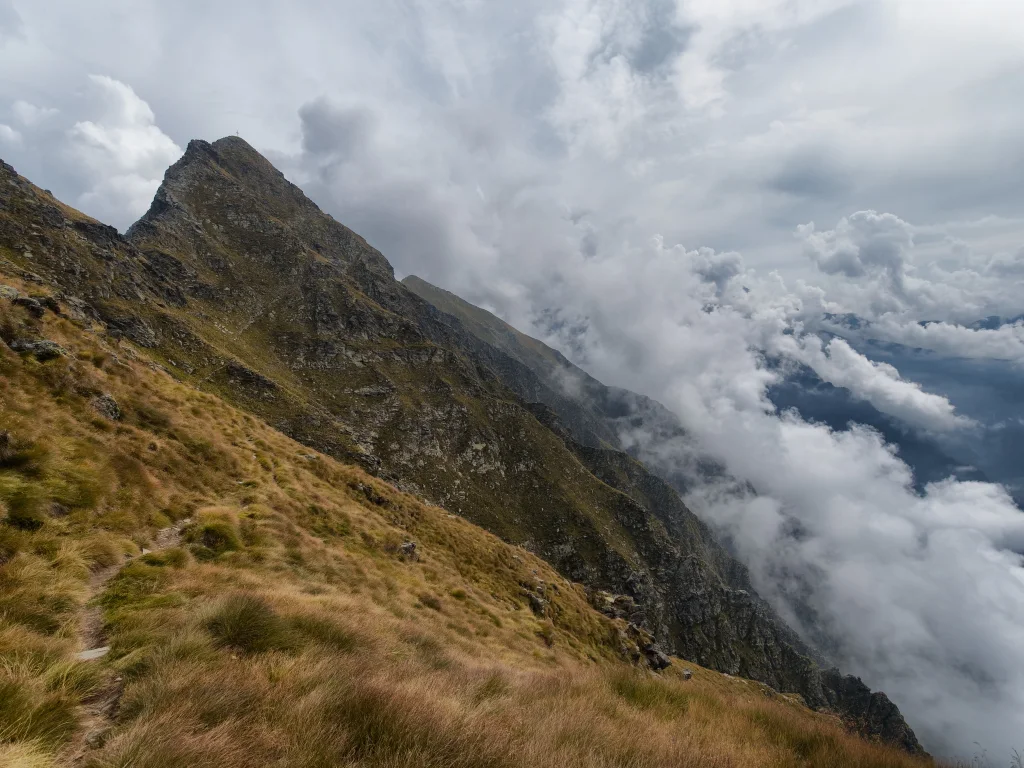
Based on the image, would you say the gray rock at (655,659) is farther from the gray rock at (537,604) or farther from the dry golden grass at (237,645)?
the dry golden grass at (237,645)

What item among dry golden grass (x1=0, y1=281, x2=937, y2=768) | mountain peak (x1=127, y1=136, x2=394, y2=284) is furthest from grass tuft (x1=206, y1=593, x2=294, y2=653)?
mountain peak (x1=127, y1=136, x2=394, y2=284)

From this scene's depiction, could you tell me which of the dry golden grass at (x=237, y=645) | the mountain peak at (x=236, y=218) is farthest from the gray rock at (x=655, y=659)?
the mountain peak at (x=236, y=218)

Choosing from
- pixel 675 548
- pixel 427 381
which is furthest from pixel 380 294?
pixel 675 548

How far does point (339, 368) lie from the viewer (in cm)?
10969

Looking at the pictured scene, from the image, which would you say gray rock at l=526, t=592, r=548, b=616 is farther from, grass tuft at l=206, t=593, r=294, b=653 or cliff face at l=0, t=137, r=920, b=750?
grass tuft at l=206, t=593, r=294, b=653

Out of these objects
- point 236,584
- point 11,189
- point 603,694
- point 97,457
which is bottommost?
point 236,584

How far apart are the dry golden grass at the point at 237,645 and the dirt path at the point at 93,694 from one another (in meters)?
0.04

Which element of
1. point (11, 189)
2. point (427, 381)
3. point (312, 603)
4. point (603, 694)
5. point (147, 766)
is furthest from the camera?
point (427, 381)

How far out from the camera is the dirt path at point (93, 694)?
4230mm

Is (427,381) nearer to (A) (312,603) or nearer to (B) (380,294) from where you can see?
(B) (380,294)

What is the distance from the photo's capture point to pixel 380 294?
164 m

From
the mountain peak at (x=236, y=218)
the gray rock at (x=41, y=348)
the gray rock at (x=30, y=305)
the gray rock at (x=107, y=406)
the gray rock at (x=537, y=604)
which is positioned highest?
the mountain peak at (x=236, y=218)

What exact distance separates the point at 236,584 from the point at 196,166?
6817 inches

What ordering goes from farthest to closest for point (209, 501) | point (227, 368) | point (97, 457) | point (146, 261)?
1. point (146, 261)
2. point (227, 368)
3. point (209, 501)
4. point (97, 457)
